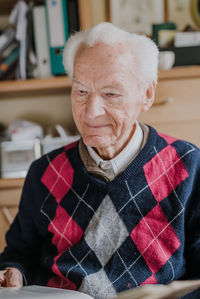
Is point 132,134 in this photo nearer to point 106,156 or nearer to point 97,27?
point 106,156

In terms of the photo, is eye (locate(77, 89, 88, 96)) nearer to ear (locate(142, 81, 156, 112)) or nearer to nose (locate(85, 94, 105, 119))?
nose (locate(85, 94, 105, 119))

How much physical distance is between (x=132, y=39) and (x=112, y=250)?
0.61 m

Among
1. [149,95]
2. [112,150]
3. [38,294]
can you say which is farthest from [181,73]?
[38,294]

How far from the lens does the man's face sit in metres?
0.98

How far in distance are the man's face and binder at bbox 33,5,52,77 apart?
78 centimetres

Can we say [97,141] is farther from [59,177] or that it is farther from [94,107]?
[59,177]

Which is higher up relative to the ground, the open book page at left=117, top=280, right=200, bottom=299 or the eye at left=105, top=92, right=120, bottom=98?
the eye at left=105, top=92, right=120, bottom=98

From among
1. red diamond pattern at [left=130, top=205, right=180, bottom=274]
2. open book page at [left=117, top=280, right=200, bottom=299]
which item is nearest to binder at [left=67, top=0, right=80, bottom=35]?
red diamond pattern at [left=130, top=205, right=180, bottom=274]

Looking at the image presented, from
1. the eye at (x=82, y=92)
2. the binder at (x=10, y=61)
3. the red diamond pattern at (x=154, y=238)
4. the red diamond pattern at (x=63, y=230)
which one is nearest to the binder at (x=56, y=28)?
the binder at (x=10, y=61)

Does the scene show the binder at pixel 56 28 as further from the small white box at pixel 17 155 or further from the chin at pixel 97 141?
the chin at pixel 97 141

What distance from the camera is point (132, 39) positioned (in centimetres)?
100

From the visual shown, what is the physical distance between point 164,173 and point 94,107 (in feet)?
0.96

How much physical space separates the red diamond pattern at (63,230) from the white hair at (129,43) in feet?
1.58

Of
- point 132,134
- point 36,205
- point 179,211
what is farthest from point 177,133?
point 36,205
